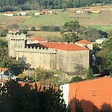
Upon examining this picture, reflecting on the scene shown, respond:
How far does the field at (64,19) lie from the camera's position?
91.8m

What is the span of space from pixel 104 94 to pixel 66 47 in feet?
66.6

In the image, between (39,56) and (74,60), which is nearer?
(74,60)

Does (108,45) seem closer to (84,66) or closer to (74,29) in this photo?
(84,66)

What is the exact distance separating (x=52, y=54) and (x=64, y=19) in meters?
49.7

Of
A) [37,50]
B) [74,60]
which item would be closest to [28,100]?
[74,60]

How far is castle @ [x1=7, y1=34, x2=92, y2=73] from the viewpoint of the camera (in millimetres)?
44562

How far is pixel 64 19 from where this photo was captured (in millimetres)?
95438

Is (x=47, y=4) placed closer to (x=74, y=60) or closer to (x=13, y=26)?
(x=13, y=26)

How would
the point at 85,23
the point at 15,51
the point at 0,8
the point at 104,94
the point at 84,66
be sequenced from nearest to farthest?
the point at 104,94, the point at 84,66, the point at 15,51, the point at 85,23, the point at 0,8

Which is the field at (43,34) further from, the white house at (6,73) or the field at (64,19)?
the white house at (6,73)

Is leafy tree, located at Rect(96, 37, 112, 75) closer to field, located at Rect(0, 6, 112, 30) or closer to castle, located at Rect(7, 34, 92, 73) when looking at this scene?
castle, located at Rect(7, 34, 92, 73)

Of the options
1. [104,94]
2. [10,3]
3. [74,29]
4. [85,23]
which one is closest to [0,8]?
[10,3]

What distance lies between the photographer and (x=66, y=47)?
149ft

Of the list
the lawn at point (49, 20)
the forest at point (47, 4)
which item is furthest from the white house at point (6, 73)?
the forest at point (47, 4)
